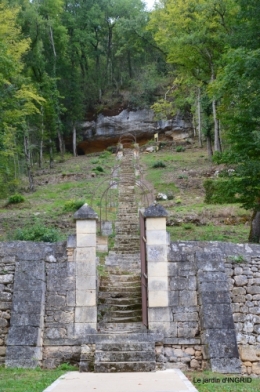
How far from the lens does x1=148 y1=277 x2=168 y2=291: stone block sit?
8172 mm

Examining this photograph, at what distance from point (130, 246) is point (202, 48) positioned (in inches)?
588

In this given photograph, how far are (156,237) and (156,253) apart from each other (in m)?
0.30

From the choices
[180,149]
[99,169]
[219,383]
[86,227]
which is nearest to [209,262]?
[86,227]

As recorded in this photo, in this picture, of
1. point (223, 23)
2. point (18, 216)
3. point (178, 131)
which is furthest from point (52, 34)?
point (18, 216)

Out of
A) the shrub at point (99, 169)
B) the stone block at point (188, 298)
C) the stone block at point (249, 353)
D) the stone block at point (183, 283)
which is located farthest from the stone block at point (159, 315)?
the shrub at point (99, 169)

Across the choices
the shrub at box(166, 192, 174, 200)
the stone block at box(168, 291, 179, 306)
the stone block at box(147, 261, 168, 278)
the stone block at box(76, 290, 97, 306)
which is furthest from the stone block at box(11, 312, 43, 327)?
the shrub at box(166, 192, 174, 200)

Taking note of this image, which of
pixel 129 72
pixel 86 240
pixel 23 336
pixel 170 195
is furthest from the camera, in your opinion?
pixel 129 72

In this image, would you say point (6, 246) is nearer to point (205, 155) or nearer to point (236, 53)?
point (236, 53)

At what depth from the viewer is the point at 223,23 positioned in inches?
839

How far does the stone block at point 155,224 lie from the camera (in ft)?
27.6

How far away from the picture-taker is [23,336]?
7535 millimetres

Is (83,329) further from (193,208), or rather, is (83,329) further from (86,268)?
(193,208)

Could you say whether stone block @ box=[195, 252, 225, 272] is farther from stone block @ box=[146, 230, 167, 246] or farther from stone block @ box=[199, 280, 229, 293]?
stone block @ box=[146, 230, 167, 246]

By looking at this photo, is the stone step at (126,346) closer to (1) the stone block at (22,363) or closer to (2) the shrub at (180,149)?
(1) the stone block at (22,363)
